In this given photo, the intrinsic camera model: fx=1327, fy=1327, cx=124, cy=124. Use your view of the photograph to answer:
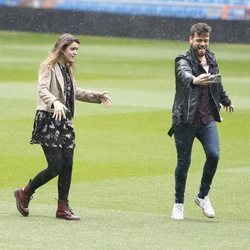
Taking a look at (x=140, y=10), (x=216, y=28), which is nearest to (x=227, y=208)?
(x=216, y=28)

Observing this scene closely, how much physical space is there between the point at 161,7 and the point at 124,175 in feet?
132

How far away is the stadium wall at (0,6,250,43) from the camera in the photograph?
5084 cm

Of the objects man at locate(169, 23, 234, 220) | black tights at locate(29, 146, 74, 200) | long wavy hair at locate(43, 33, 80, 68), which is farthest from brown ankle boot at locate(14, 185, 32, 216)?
man at locate(169, 23, 234, 220)

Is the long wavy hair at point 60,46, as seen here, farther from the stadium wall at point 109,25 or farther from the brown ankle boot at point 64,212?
the stadium wall at point 109,25

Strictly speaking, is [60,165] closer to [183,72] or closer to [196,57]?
[183,72]

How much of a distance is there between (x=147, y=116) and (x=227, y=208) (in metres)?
10.3

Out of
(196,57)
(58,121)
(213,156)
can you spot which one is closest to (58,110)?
(58,121)

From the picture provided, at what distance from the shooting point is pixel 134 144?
760 inches

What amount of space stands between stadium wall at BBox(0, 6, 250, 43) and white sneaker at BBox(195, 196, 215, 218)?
38.0 meters

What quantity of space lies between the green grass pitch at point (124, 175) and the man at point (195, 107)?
543 mm

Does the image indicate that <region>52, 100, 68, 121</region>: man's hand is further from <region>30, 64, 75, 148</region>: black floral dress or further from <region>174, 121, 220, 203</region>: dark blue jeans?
<region>174, 121, 220, 203</region>: dark blue jeans

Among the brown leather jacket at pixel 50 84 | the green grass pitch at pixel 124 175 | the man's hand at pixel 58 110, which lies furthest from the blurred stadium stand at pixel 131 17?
the man's hand at pixel 58 110

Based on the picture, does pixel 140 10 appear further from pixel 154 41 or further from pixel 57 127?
pixel 57 127

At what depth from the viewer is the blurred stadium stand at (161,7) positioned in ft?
178
